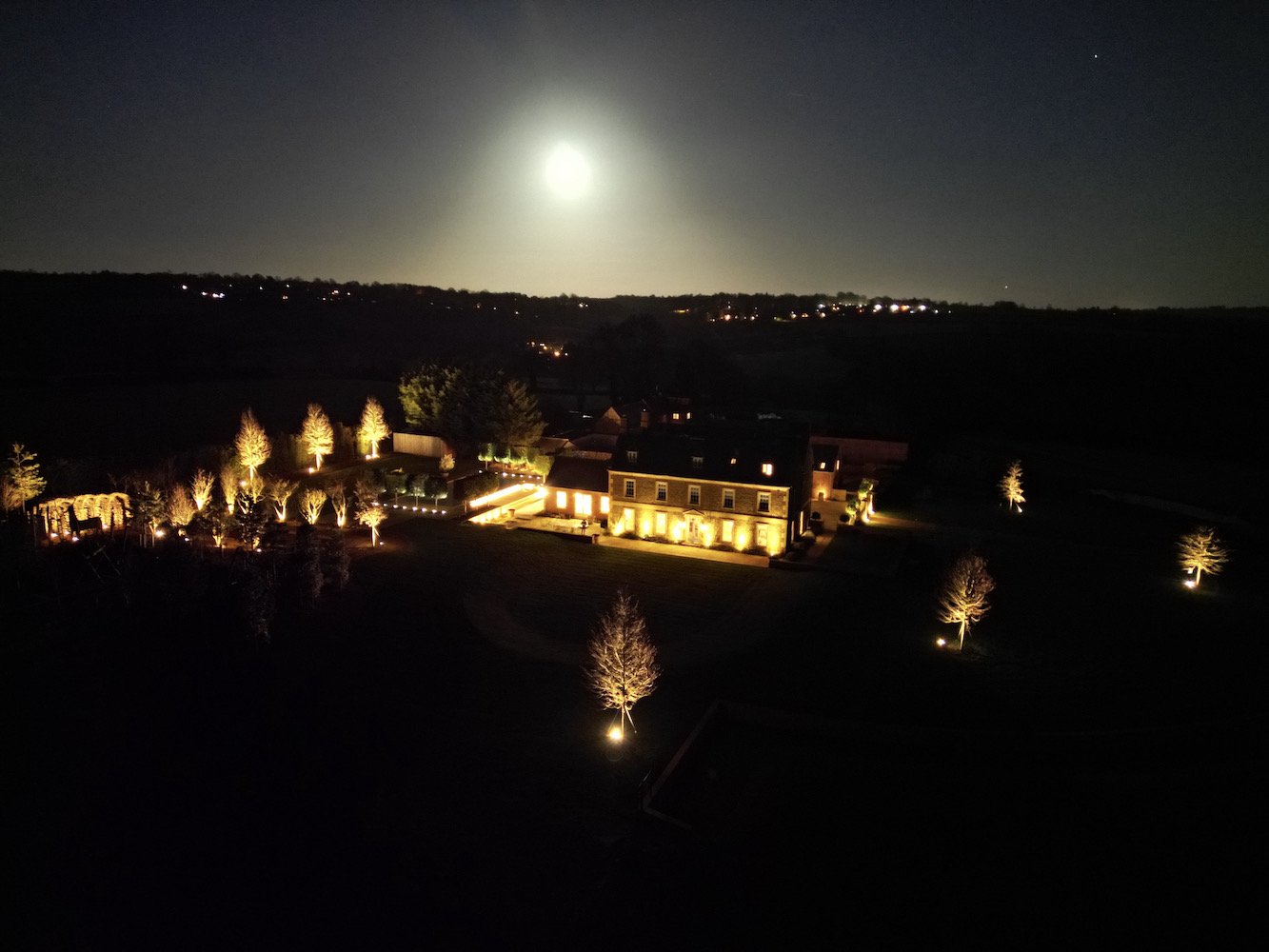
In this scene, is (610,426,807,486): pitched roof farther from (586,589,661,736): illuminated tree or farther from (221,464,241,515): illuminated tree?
(221,464,241,515): illuminated tree

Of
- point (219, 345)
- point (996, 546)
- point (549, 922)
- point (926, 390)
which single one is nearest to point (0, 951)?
point (549, 922)

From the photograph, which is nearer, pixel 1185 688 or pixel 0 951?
pixel 0 951

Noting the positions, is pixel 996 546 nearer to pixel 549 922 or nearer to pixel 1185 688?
pixel 1185 688

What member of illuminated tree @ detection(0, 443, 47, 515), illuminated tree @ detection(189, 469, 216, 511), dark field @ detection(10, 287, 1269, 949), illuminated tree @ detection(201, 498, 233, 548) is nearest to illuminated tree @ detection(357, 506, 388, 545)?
dark field @ detection(10, 287, 1269, 949)

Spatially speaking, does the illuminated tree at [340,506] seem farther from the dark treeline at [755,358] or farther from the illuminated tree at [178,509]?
the dark treeline at [755,358]

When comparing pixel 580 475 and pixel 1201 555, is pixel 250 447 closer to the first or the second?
pixel 580 475

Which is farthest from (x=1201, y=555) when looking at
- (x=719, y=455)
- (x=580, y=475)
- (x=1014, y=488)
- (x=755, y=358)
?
(x=755, y=358)
